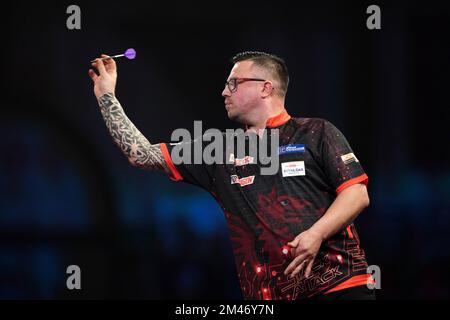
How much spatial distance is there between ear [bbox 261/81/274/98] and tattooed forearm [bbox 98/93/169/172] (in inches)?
22.9

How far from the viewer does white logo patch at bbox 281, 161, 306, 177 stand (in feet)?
9.80

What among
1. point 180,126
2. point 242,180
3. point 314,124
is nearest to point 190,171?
point 242,180

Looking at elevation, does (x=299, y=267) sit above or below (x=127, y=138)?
below

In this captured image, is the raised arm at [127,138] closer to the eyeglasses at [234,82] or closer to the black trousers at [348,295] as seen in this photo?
the eyeglasses at [234,82]

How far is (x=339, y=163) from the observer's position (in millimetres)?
2936

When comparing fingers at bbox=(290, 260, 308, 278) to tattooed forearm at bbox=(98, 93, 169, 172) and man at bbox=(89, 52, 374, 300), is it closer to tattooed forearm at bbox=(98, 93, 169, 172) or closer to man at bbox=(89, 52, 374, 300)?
man at bbox=(89, 52, 374, 300)

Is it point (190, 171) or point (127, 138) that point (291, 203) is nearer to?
point (190, 171)

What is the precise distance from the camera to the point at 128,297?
4910 mm

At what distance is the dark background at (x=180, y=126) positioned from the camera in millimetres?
4926

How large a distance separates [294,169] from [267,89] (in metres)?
0.54

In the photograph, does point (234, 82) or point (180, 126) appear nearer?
point (234, 82)

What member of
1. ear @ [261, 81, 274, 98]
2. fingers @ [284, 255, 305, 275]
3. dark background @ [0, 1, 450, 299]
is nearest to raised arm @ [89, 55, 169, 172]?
ear @ [261, 81, 274, 98]

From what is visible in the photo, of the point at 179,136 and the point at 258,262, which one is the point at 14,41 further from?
the point at 258,262
